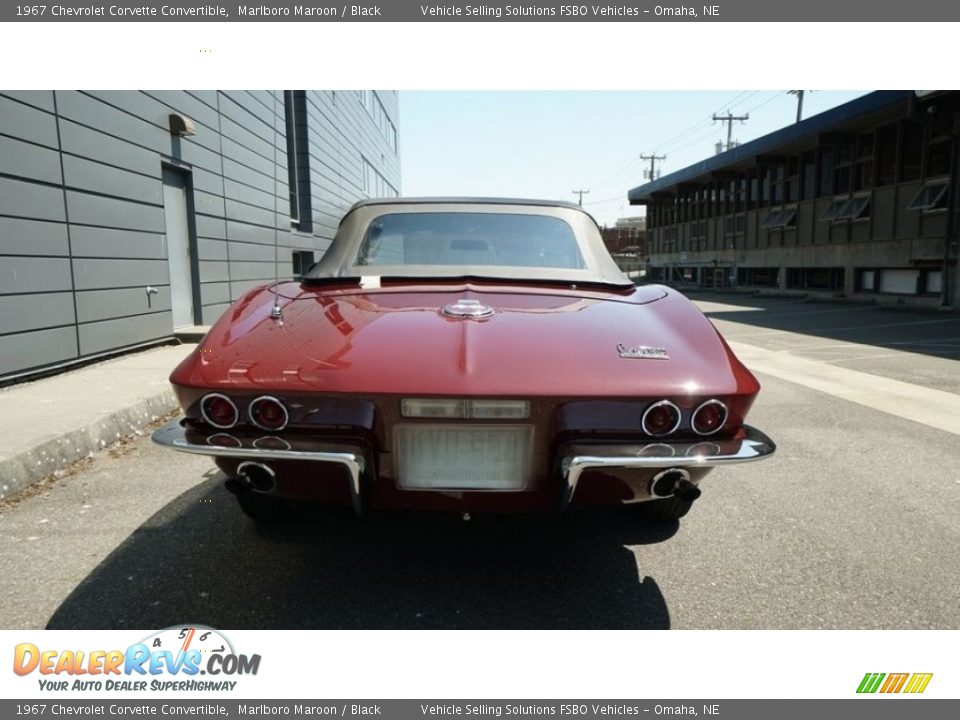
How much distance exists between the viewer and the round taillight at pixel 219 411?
6.99ft

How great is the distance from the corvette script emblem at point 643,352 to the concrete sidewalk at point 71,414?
136 inches

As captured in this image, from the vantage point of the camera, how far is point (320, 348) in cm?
221

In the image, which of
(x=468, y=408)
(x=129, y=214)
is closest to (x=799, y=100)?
(x=129, y=214)

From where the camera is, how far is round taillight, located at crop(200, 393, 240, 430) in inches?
83.9

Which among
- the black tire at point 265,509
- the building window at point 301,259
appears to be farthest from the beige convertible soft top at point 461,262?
the building window at point 301,259

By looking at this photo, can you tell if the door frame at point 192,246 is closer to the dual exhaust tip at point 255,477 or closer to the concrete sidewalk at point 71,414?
the concrete sidewalk at point 71,414

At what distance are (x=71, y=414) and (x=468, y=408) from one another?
4.03 metres

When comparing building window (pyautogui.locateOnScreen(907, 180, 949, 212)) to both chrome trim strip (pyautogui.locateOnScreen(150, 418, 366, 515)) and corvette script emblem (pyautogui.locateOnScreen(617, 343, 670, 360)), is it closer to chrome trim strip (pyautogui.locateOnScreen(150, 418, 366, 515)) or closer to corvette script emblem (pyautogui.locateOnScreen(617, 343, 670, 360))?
corvette script emblem (pyautogui.locateOnScreen(617, 343, 670, 360))

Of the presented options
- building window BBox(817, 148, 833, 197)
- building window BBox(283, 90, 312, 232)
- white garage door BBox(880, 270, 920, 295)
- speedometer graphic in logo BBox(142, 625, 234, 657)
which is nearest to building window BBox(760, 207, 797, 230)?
building window BBox(817, 148, 833, 197)

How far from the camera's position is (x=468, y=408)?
6.63ft

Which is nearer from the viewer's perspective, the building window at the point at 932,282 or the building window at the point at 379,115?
the building window at the point at 932,282

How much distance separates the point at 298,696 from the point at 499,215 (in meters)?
2.45

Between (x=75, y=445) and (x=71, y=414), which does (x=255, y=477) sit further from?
(x=71, y=414)
